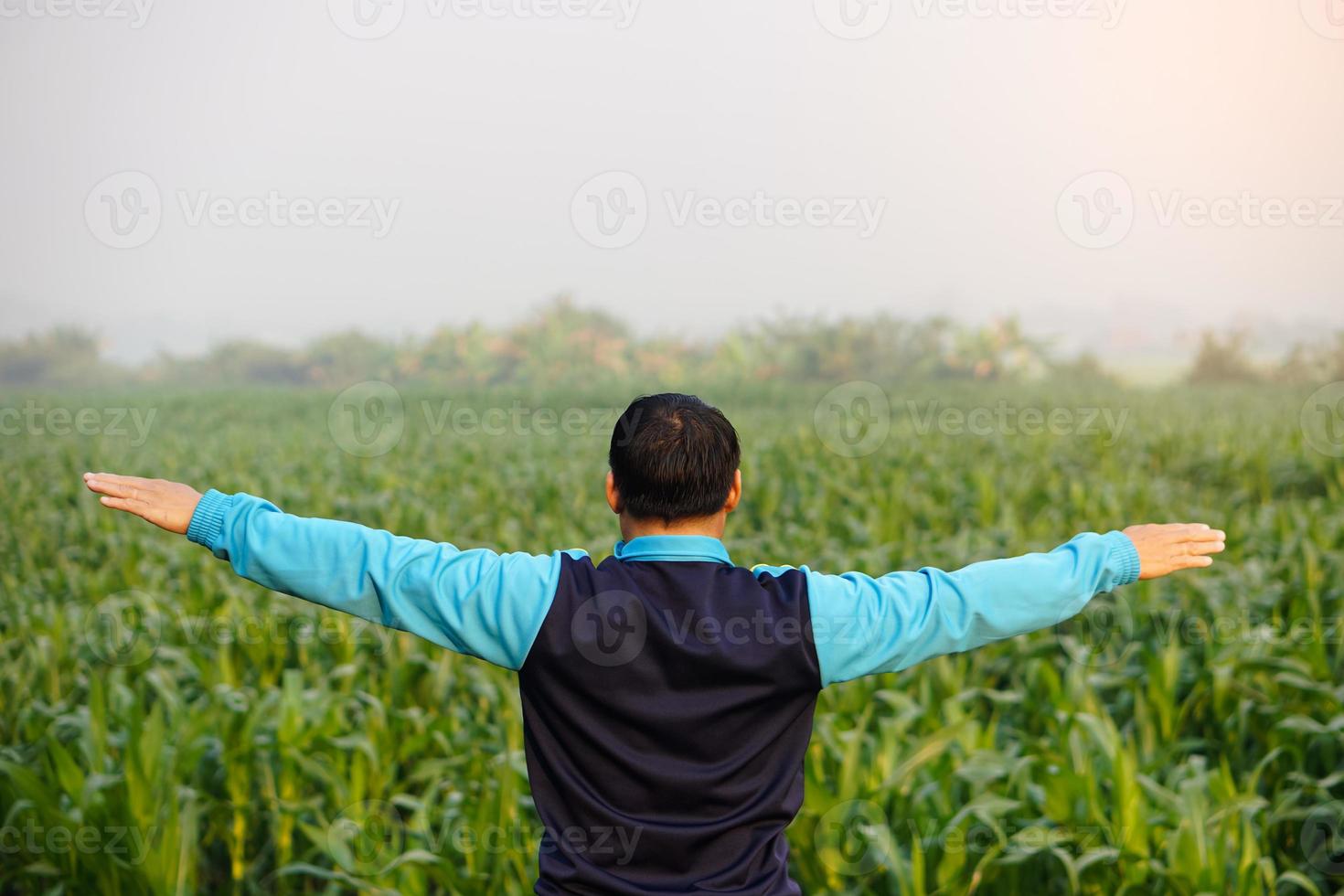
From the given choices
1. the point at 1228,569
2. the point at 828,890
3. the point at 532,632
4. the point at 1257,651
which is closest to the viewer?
the point at 532,632

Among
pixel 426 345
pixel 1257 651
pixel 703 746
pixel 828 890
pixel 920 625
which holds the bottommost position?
pixel 828 890

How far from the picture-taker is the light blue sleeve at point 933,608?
1.51m

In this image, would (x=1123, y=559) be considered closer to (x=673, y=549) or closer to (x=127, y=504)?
(x=673, y=549)

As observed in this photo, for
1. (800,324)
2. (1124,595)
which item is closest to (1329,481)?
(1124,595)

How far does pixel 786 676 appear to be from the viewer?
1.51 m

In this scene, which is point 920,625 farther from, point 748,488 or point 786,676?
point 748,488

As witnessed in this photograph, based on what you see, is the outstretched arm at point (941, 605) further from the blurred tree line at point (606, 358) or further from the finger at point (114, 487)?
the blurred tree line at point (606, 358)

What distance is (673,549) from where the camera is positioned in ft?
5.13

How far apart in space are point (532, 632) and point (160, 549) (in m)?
6.30

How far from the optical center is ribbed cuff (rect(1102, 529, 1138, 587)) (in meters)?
1.59

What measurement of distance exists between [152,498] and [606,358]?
3274cm

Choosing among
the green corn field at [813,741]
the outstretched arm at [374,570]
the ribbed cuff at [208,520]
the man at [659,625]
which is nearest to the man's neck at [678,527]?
the man at [659,625]

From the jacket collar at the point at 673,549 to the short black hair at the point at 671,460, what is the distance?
0.03 metres

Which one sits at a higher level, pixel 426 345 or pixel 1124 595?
pixel 426 345
